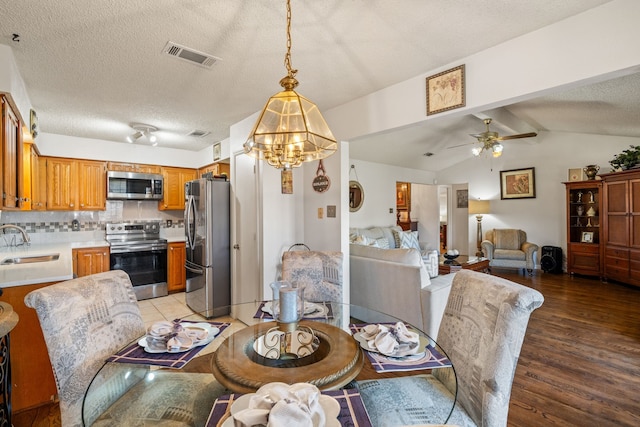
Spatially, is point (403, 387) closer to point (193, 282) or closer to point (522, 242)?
point (193, 282)

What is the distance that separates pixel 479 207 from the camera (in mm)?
6824

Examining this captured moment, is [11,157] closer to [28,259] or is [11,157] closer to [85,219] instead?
[28,259]

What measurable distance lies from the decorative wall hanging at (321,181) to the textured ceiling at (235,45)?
27.3 inches

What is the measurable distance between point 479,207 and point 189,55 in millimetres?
6696

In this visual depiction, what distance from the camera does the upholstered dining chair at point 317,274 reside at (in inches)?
91.6

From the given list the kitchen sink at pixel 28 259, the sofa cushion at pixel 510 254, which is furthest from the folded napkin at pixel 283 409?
the sofa cushion at pixel 510 254

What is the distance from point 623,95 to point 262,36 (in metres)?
4.00

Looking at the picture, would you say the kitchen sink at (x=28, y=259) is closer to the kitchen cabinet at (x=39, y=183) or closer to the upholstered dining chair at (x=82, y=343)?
the kitchen cabinet at (x=39, y=183)

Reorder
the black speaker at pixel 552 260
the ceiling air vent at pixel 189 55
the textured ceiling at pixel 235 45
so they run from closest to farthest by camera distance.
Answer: the textured ceiling at pixel 235 45
the ceiling air vent at pixel 189 55
the black speaker at pixel 552 260

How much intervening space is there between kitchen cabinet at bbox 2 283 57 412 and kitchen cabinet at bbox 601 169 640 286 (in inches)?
284

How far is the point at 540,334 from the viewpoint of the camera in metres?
3.07

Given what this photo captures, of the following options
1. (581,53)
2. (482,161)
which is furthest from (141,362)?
(482,161)

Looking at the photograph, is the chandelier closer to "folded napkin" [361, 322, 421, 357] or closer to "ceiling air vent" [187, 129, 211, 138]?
"folded napkin" [361, 322, 421, 357]

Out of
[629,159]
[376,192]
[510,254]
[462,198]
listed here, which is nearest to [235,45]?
[376,192]
